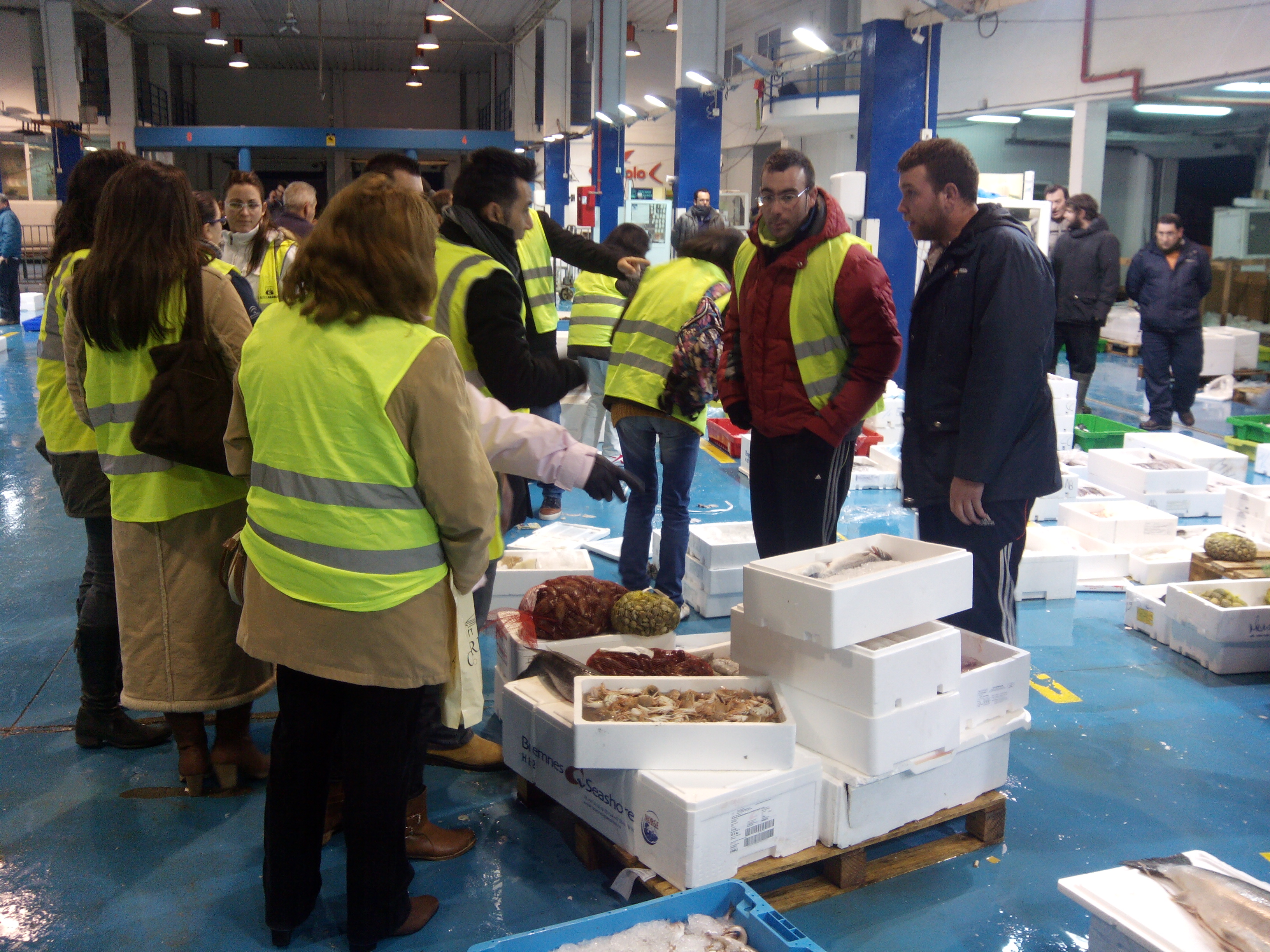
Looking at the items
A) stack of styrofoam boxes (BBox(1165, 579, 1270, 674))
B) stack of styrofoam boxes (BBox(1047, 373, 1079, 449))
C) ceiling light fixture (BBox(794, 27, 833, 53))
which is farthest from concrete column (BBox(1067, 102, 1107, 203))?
stack of styrofoam boxes (BBox(1165, 579, 1270, 674))

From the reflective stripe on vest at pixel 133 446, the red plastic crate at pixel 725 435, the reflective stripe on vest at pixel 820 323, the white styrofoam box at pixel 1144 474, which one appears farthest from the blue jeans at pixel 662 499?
the white styrofoam box at pixel 1144 474

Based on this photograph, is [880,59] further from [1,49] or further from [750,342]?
[1,49]

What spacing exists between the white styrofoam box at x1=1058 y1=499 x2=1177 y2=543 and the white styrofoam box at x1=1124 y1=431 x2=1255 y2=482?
156 centimetres

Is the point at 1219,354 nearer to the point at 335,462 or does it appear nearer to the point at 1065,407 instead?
the point at 1065,407

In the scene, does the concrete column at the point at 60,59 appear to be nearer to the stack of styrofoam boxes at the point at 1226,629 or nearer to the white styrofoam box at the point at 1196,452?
the white styrofoam box at the point at 1196,452

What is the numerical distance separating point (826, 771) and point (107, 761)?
2.35 meters

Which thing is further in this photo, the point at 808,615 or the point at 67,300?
the point at 67,300

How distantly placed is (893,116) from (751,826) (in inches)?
273

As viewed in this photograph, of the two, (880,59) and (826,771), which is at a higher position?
(880,59)

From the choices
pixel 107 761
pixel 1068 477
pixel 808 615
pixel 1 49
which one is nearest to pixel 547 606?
pixel 808 615

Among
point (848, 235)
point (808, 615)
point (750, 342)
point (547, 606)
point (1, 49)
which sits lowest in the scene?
point (547, 606)

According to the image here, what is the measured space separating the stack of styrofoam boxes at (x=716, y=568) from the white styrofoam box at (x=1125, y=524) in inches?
80.0

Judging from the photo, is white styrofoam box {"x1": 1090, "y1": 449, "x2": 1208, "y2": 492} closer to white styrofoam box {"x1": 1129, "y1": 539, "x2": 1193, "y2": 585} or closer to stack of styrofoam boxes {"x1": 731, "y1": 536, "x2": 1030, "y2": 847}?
white styrofoam box {"x1": 1129, "y1": 539, "x2": 1193, "y2": 585}

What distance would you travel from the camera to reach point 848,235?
345 cm
